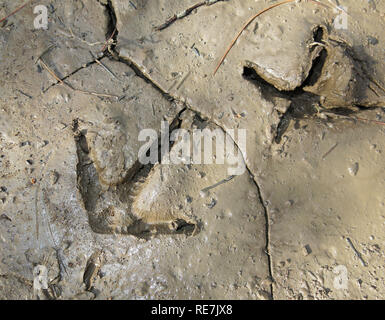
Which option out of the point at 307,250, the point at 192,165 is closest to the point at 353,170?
the point at 307,250

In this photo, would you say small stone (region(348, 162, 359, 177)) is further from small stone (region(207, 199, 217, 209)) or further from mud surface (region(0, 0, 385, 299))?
small stone (region(207, 199, 217, 209))

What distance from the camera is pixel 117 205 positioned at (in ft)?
7.27

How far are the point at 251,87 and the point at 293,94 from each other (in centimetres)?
31

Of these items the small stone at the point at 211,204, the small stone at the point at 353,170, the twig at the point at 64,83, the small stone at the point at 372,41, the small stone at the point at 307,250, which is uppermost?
the small stone at the point at 372,41

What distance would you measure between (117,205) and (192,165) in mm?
541

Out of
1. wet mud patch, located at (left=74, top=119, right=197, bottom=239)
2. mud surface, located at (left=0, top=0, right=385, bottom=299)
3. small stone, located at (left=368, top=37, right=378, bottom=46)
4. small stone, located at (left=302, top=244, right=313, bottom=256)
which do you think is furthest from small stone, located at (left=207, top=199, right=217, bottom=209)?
small stone, located at (left=368, top=37, right=378, bottom=46)

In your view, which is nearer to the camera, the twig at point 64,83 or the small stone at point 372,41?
the twig at point 64,83

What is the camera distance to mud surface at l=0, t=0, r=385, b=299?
2.14 m

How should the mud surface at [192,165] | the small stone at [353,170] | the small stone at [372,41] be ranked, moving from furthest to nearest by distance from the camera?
the small stone at [372,41] → the small stone at [353,170] → the mud surface at [192,165]

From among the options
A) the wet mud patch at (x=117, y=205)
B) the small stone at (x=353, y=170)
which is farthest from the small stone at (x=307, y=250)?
the wet mud patch at (x=117, y=205)

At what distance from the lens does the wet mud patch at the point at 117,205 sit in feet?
7.20

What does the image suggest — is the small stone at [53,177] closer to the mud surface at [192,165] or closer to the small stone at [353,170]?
the mud surface at [192,165]
